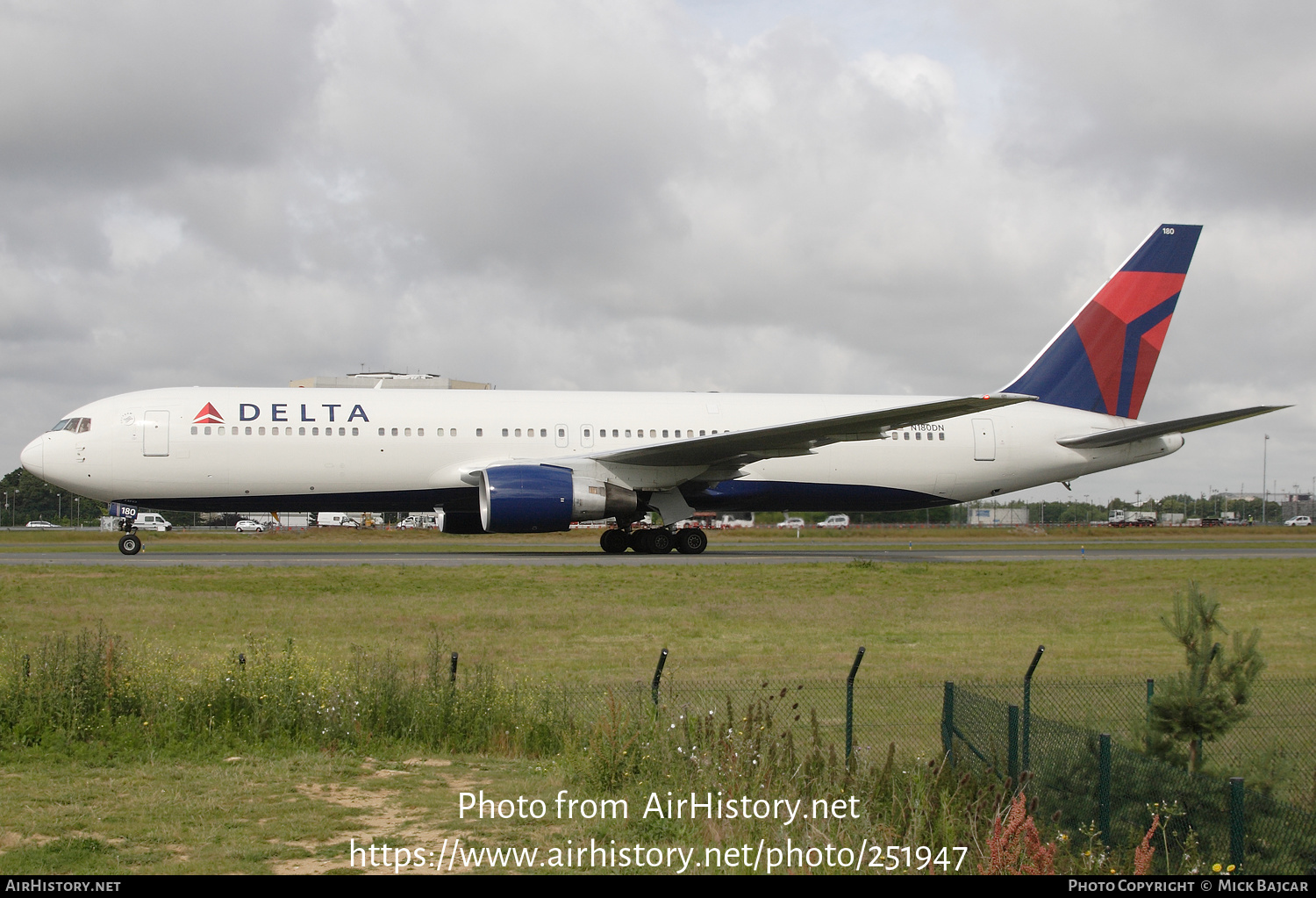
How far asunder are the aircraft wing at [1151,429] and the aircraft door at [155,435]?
2339 centimetres

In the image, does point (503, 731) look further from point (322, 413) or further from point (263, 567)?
point (322, 413)

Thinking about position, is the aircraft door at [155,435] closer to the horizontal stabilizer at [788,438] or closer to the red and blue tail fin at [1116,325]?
the horizontal stabilizer at [788,438]

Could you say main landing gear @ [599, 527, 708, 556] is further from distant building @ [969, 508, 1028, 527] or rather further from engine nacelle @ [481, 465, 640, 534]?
distant building @ [969, 508, 1028, 527]

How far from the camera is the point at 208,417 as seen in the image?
79.8 ft

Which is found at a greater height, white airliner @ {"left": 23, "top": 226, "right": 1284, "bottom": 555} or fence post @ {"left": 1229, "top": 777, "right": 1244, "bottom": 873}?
white airliner @ {"left": 23, "top": 226, "right": 1284, "bottom": 555}

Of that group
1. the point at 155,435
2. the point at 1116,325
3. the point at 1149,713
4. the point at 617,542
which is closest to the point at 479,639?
the point at 1149,713

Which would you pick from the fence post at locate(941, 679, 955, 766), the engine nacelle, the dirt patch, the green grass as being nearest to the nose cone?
the green grass

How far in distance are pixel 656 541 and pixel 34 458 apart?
14999mm

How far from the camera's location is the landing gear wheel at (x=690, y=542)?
27.1m

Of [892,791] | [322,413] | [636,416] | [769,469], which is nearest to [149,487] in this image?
[322,413]

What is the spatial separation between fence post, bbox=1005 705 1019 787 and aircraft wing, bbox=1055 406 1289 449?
63.5ft

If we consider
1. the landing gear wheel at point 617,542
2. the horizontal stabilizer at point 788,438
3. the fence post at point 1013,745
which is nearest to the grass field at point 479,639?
the fence post at point 1013,745

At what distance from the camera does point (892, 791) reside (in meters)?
6.95

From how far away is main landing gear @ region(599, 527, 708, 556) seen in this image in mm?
26953
